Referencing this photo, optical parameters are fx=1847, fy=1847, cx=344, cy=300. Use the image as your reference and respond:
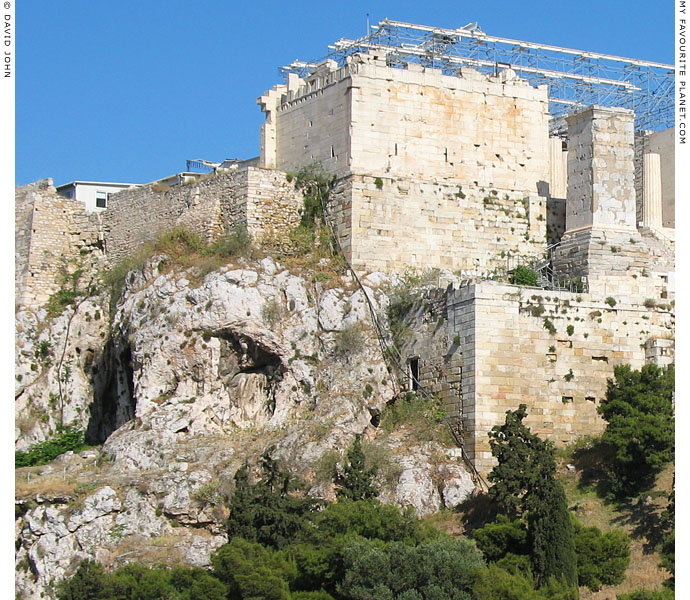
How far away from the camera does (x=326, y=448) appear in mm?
46906

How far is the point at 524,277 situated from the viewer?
49.9 metres

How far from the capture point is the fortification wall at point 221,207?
173 ft

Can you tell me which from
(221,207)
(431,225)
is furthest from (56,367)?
(431,225)

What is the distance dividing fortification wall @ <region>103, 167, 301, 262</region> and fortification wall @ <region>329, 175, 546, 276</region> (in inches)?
65.6

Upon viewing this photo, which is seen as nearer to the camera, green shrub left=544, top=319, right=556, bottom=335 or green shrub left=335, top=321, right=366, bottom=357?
green shrub left=544, top=319, right=556, bottom=335

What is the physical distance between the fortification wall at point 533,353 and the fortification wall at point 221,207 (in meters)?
6.67

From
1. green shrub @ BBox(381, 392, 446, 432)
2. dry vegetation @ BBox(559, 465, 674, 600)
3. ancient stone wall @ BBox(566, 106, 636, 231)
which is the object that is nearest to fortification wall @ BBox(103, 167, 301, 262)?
green shrub @ BBox(381, 392, 446, 432)

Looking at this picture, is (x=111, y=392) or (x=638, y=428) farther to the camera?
(x=111, y=392)

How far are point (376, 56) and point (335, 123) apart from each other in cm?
225

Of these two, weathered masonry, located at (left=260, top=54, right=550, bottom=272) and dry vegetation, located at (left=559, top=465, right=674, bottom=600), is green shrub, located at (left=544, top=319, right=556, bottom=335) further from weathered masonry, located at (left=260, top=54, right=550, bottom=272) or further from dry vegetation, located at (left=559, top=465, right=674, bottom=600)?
weathered masonry, located at (left=260, top=54, right=550, bottom=272)

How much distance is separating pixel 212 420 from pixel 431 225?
8434mm

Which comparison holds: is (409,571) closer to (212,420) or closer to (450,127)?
(212,420)

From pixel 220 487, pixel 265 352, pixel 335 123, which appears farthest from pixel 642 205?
pixel 220 487

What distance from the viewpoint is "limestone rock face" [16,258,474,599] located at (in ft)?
151
